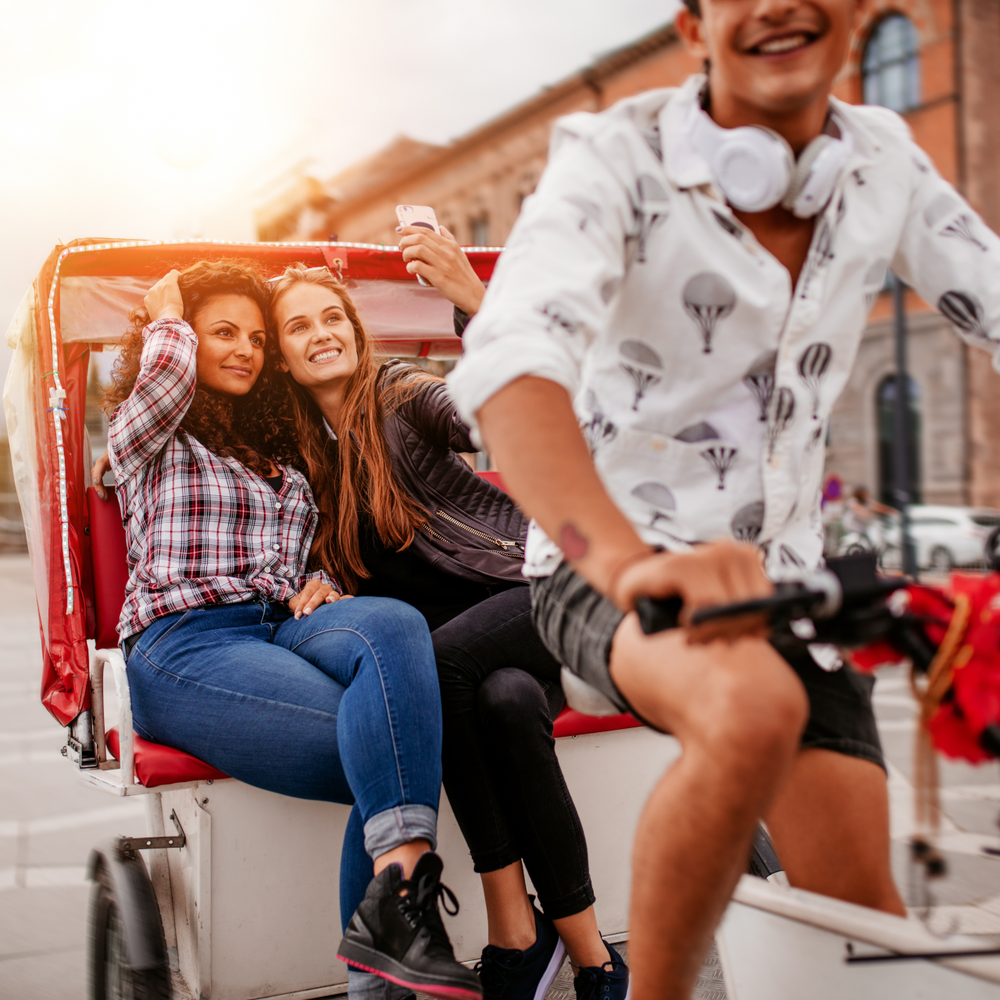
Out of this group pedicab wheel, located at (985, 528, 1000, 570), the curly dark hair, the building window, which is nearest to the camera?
pedicab wheel, located at (985, 528, 1000, 570)

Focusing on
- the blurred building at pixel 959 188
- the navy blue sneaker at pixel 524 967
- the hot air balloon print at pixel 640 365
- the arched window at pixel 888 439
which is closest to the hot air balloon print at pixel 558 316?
the hot air balloon print at pixel 640 365

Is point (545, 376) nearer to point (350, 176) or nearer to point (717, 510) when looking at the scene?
point (717, 510)

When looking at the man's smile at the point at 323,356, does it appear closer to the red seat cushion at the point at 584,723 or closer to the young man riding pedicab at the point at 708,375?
the red seat cushion at the point at 584,723

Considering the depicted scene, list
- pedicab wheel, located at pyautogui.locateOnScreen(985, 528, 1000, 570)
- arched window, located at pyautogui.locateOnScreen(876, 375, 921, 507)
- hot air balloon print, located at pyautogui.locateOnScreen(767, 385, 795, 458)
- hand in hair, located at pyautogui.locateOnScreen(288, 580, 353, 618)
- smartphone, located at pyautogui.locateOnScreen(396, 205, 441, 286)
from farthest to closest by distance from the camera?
arched window, located at pyautogui.locateOnScreen(876, 375, 921, 507)
smartphone, located at pyautogui.locateOnScreen(396, 205, 441, 286)
hand in hair, located at pyautogui.locateOnScreen(288, 580, 353, 618)
pedicab wheel, located at pyautogui.locateOnScreen(985, 528, 1000, 570)
hot air balloon print, located at pyautogui.locateOnScreen(767, 385, 795, 458)

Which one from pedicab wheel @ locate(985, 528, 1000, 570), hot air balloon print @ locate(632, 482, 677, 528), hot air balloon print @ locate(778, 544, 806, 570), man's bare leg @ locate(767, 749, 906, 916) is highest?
hot air balloon print @ locate(632, 482, 677, 528)

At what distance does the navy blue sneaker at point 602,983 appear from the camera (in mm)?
2105

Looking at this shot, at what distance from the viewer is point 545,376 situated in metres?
1.13

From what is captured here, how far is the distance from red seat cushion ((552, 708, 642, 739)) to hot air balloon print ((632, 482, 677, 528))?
4.14ft

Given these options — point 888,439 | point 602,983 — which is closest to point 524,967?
point 602,983

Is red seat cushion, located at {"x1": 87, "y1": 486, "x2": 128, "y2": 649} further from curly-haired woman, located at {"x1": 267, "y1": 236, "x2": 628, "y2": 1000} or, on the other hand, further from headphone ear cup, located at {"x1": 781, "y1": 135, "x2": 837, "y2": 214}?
headphone ear cup, located at {"x1": 781, "y1": 135, "x2": 837, "y2": 214}

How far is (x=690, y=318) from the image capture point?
4.33ft

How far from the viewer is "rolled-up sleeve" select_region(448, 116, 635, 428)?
1.14 m

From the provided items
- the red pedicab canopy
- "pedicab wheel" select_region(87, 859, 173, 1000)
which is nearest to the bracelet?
"pedicab wheel" select_region(87, 859, 173, 1000)

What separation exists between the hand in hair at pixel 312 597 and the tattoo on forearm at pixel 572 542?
1432mm
